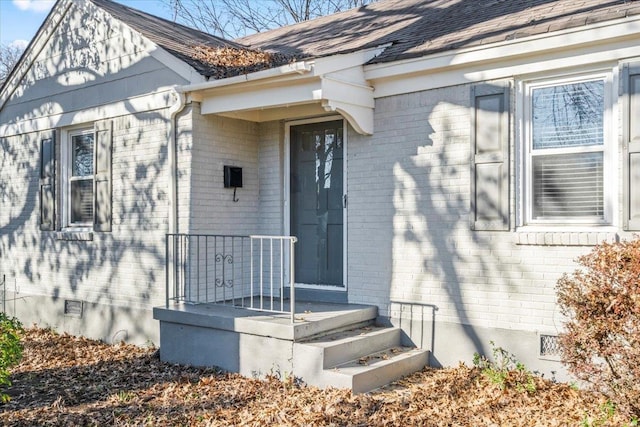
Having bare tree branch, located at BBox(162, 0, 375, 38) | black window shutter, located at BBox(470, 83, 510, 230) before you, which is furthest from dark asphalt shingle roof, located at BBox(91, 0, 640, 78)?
bare tree branch, located at BBox(162, 0, 375, 38)

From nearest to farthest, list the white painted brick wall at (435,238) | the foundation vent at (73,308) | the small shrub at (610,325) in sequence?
the small shrub at (610,325)
the white painted brick wall at (435,238)
the foundation vent at (73,308)

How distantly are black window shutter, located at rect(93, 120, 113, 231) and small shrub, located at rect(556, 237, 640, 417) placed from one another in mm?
5787

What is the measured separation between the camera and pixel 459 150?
5949 mm

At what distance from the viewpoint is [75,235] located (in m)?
8.36

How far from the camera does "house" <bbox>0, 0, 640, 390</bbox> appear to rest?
5461 mm

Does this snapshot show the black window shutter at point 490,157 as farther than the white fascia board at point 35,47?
No

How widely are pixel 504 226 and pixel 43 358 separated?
5.37 metres

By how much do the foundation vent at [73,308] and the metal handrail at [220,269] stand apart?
199 cm

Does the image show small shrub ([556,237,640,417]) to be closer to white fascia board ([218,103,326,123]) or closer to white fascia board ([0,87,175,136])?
white fascia board ([218,103,326,123])

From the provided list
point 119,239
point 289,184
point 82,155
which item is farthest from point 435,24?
point 82,155

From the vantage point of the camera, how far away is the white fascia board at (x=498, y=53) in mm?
5082

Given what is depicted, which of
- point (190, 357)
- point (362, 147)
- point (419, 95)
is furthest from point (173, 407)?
point (419, 95)

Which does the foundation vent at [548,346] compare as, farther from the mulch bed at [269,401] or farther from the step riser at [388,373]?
the step riser at [388,373]

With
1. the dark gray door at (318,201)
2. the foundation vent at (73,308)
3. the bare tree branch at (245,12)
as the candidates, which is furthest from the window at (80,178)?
the bare tree branch at (245,12)
